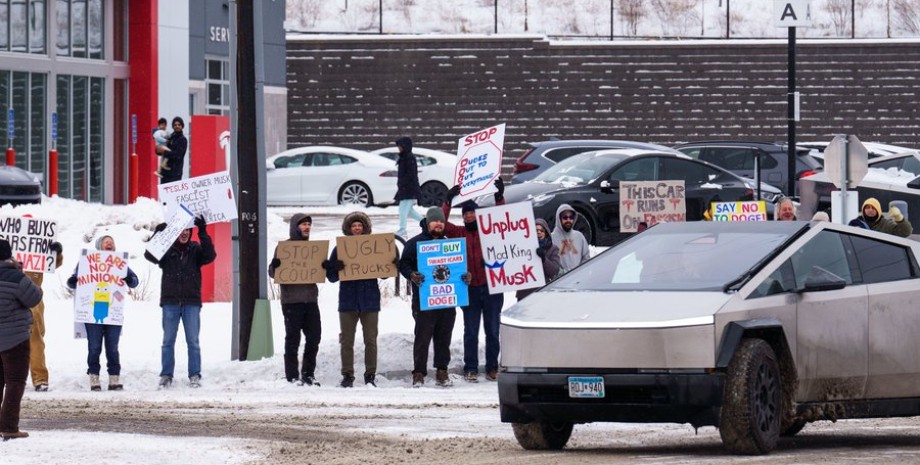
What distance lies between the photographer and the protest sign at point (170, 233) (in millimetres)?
17078

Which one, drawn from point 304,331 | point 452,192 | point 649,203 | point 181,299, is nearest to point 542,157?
point 649,203

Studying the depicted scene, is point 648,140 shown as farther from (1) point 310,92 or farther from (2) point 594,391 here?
(2) point 594,391

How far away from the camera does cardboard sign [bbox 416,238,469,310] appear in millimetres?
17312

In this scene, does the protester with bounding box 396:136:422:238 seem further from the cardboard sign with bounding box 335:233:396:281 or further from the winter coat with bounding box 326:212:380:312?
the winter coat with bounding box 326:212:380:312

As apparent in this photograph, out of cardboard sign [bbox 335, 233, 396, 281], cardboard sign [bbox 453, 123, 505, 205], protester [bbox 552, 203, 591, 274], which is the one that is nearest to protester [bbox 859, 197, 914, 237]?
protester [bbox 552, 203, 591, 274]

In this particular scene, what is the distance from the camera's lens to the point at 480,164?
63.0 feet

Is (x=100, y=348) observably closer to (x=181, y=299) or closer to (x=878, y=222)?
(x=181, y=299)

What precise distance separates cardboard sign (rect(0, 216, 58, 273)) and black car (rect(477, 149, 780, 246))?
8.84 meters

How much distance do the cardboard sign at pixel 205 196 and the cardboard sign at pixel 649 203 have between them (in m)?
6.03

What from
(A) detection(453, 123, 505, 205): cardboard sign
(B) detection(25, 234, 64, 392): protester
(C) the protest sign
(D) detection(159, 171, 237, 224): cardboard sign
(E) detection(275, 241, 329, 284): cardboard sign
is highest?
(A) detection(453, 123, 505, 205): cardboard sign

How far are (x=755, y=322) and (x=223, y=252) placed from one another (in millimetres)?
12866

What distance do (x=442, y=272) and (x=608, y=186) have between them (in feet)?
27.4

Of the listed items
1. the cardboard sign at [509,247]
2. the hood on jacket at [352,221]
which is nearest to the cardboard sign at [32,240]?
the hood on jacket at [352,221]

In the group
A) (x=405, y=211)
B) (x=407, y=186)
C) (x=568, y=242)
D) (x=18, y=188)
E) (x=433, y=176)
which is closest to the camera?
(x=568, y=242)
